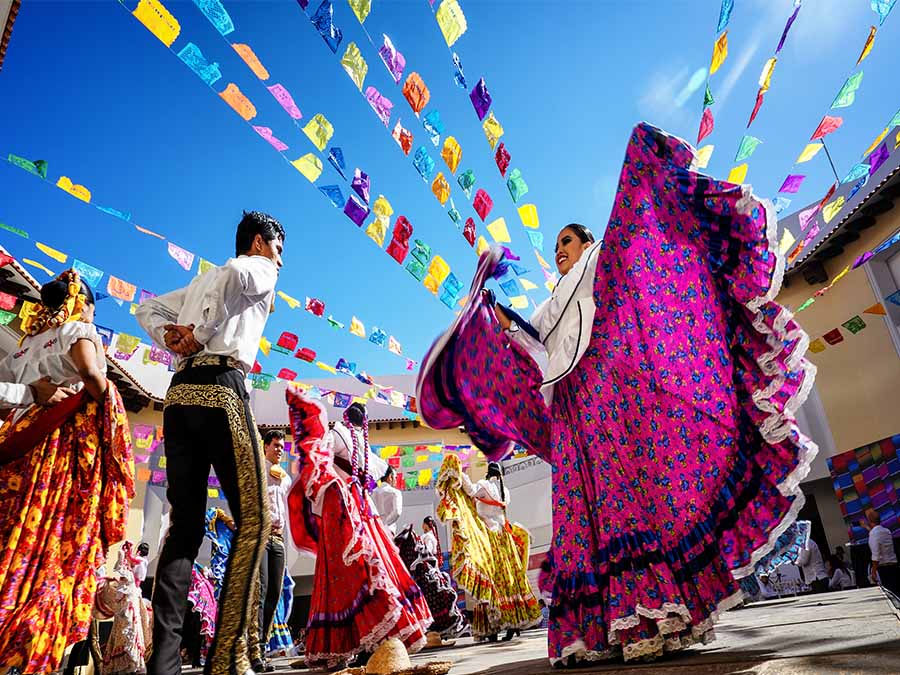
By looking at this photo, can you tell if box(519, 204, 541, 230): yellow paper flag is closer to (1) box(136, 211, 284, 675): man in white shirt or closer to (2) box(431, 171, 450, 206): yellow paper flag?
(2) box(431, 171, 450, 206): yellow paper flag

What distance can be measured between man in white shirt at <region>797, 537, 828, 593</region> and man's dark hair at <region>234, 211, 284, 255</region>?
12.6m

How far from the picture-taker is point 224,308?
198cm

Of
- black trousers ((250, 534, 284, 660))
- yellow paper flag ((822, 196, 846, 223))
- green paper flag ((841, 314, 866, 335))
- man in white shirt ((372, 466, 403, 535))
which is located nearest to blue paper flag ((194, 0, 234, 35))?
black trousers ((250, 534, 284, 660))

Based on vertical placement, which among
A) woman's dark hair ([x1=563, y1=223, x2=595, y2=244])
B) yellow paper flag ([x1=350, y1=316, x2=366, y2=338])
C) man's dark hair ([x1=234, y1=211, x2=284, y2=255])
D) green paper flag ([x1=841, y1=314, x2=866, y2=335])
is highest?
green paper flag ([x1=841, y1=314, x2=866, y2=335])

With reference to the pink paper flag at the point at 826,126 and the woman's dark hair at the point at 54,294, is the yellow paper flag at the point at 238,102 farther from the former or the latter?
the pink paper flag at the point at 826,126

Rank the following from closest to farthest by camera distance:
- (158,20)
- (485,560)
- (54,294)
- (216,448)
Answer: (216,448) < (54,294) < (158,20) < (485,560)

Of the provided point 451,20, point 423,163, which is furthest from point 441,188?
point 451,20

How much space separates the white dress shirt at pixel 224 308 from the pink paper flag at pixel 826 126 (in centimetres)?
479

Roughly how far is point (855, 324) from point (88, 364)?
1365cm

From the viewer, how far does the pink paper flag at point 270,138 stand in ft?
13.4

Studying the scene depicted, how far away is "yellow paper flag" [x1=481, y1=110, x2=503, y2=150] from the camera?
477cm

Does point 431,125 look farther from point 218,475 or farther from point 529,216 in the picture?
point 218,475

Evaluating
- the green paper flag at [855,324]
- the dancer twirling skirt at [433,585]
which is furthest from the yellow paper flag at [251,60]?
the green paper flag at [855,324]

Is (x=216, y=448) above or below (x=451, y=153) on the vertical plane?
below
